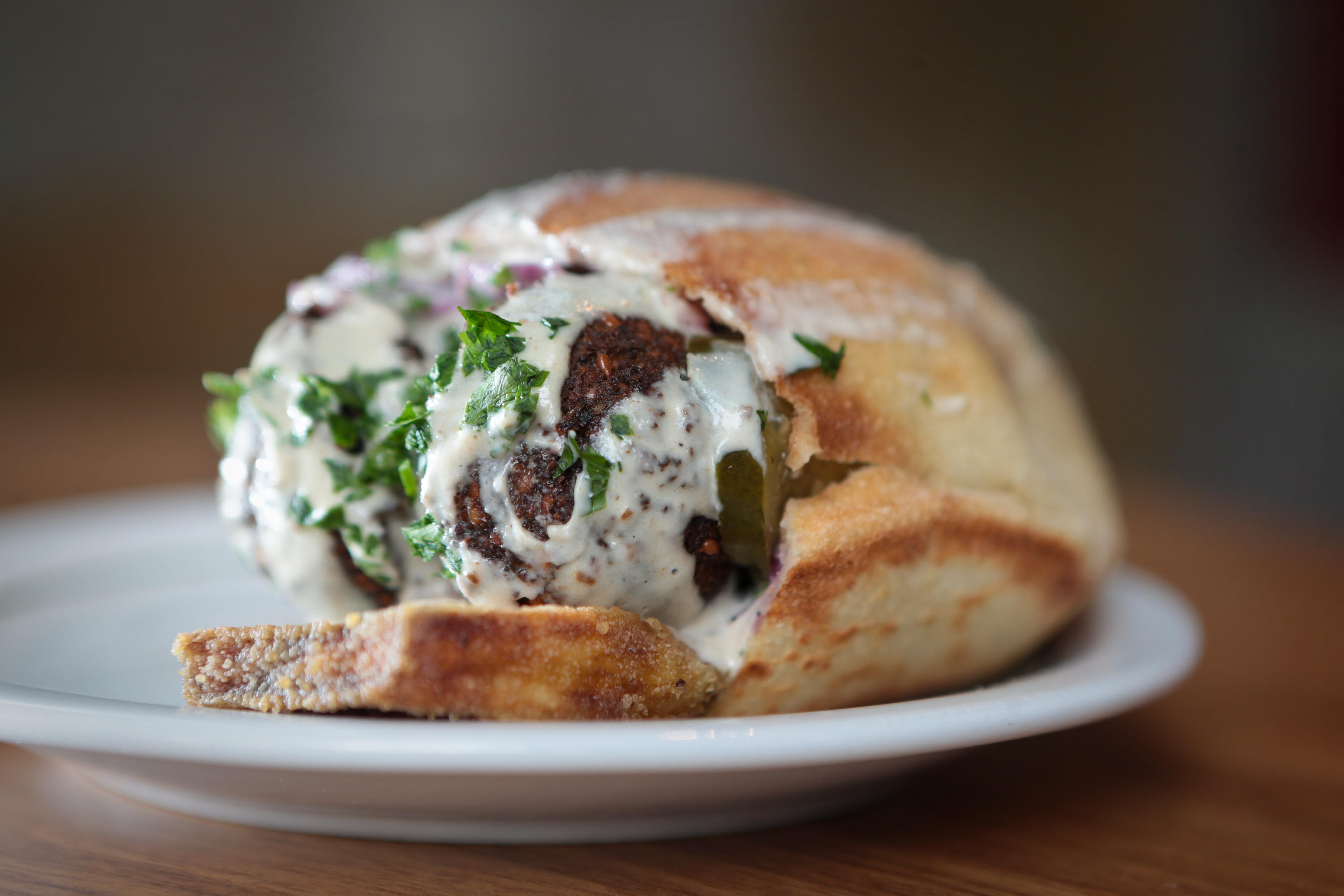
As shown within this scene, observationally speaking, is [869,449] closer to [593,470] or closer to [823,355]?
[823,355]

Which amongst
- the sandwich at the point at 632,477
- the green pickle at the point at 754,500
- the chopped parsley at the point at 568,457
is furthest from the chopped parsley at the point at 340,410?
the green pickle at the point at 754,500

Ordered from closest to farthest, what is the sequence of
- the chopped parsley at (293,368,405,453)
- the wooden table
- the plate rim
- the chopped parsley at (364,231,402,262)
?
the plate rim
the wooden table
the chopped parsley at (293,368,405,453)
the chopped parsley at (364,231,402,262)

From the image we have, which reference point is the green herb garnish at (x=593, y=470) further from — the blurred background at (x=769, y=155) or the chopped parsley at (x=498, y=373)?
the blurred background at (x=769, y=155)

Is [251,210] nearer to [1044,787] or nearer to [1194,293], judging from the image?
[1194,293]

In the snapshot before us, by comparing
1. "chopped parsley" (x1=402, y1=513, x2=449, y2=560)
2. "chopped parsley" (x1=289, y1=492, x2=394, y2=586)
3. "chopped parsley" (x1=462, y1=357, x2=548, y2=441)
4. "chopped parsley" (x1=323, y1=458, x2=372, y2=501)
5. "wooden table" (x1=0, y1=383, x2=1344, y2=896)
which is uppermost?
"chopped parsley" (x1=462, y1=357, x2=548, y2=441)

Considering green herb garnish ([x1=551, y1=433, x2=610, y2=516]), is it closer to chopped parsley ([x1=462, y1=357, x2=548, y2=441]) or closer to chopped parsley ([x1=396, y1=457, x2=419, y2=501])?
chopped parsley ([x1=462, y1=357, x2=548, y2=441])

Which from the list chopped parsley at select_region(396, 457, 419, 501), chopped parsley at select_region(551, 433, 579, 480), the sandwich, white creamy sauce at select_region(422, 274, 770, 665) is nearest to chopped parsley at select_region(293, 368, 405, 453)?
the sandwich

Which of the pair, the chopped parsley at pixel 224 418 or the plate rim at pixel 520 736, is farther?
the chopped parsley at pixel 224 418
